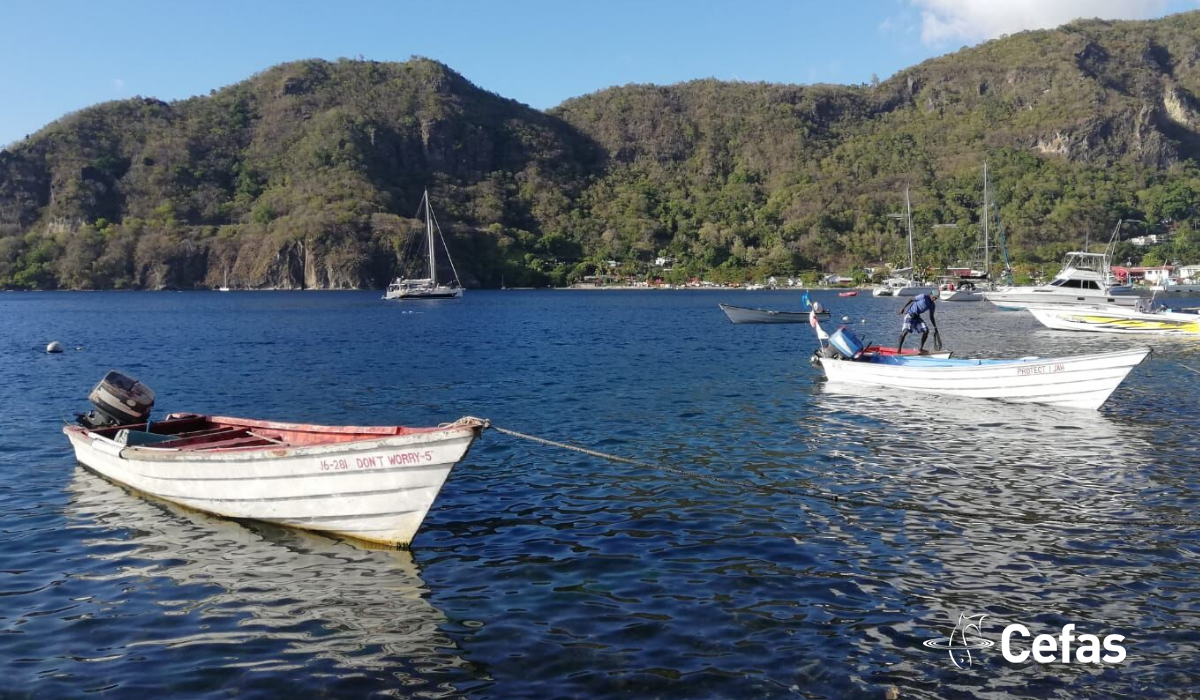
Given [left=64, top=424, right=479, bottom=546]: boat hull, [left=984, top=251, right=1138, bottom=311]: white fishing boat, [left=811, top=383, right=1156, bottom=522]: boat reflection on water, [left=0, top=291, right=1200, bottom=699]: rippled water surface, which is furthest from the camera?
[left=984, top=251, right=1138, bottom=311]: white fishing boat

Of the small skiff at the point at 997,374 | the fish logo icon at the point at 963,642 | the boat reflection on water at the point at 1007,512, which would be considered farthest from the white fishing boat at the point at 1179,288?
the fish logo icon at the point at 963,642

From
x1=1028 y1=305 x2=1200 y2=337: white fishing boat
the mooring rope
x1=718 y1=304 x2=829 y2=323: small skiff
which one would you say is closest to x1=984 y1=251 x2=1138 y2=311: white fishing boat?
x1=1028 y1=305 x2=1200 y2=337: white fishing boat

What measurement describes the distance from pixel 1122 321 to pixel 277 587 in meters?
51.3

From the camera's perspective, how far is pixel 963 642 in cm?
890

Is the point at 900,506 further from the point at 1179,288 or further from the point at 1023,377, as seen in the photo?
the point at 1179,288

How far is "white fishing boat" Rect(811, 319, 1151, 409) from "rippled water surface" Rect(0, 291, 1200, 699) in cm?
88

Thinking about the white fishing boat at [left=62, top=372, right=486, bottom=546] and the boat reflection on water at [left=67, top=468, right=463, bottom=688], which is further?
the white fishing boat at [left=62, top=372, right=486, bottom=546]

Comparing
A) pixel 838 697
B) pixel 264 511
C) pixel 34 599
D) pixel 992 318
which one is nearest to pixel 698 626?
pixel 838 697

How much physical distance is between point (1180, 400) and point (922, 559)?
62.5 ft

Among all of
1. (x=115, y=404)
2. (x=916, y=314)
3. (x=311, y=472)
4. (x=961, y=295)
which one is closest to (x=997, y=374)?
(x=916, y=314)

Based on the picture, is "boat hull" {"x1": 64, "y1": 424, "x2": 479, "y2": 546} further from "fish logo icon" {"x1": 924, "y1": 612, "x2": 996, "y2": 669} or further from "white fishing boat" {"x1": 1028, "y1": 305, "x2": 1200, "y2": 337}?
"white fishing boat" {"x1": 1028, "y1": 305, "x2": 1200, "y2": 337}

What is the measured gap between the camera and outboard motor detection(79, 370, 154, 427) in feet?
57.4

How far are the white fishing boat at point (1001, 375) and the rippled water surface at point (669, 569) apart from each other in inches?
34.7

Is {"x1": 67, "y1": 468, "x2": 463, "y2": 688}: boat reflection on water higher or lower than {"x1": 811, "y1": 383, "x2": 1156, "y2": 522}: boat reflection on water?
below
